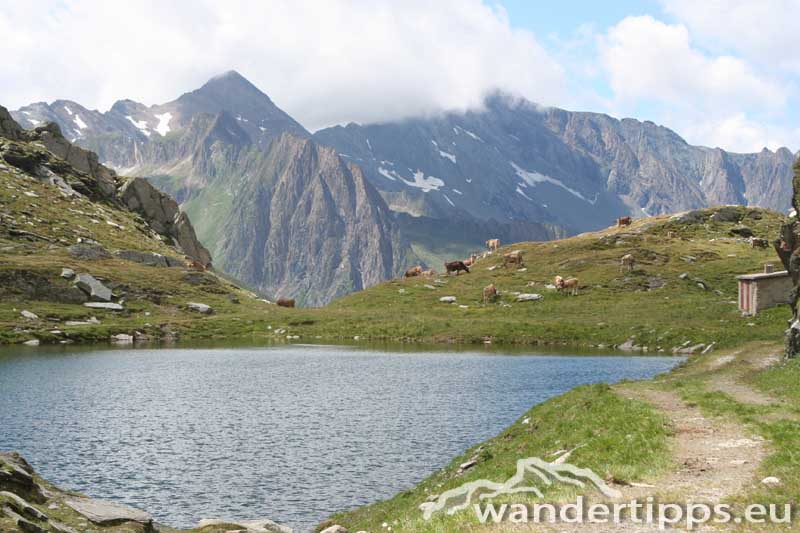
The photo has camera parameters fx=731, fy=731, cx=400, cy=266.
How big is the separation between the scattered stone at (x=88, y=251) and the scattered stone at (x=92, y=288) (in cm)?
1463

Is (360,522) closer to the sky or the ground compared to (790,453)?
closer to the ground

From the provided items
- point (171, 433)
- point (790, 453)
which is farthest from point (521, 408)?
point (790, 453)

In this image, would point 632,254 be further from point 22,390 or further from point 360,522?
point 360,522

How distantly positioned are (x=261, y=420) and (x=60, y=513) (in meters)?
24.8

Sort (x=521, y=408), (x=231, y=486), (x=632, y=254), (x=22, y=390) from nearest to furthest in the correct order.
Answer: (x=231, y=486), (x=521, y=408), (x=22, y=390), (x=632, y=254)

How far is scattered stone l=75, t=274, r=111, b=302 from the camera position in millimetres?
114312

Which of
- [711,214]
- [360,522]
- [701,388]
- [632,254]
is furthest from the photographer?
[711,214]

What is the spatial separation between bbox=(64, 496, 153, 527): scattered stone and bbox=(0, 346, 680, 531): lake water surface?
408 centimetres

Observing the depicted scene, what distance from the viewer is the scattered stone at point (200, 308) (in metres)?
124

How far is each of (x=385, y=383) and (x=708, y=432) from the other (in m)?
37.2

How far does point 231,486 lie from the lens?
3189 centimetres

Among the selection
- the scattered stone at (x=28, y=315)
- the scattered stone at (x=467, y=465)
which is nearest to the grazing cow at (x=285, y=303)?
the scattered stone at (x=28, y=315)

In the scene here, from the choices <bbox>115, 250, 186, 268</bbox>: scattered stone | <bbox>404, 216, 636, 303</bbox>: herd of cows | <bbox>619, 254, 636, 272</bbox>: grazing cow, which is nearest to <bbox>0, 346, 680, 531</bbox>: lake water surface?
<bbox>404, 216, 636, 303</bbox>: herd of cows

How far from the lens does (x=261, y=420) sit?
46031 millimetres
